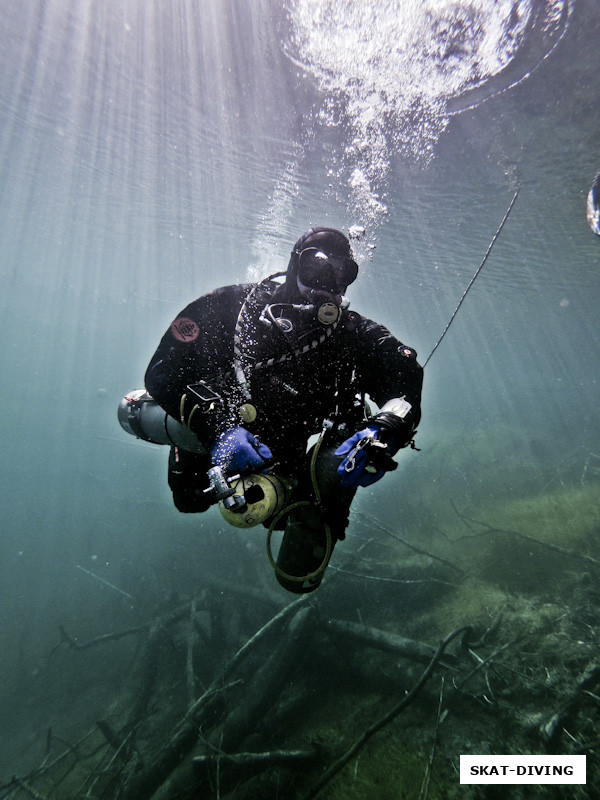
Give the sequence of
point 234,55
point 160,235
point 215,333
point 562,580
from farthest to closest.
Result: point 160,235, point 234,55, point 562,580, point 215,333

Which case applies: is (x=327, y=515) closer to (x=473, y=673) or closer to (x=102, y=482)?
(x=473, y=673)

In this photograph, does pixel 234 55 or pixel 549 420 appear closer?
pixel 234 55

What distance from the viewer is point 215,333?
285cm

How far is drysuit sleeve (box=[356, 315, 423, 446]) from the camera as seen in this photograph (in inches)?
89.1

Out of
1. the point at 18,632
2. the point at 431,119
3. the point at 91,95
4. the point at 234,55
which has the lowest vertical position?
the point at 18,632

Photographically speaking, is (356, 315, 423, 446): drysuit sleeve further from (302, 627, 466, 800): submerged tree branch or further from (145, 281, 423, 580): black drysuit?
(302, 627, 466, 800): submerged tree branch

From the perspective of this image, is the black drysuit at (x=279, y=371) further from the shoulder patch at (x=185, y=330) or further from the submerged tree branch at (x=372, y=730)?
the submerged tree branch at (x=372, y=730)

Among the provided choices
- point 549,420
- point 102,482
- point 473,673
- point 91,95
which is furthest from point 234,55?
point 549,420

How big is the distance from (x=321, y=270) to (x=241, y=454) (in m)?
1.49

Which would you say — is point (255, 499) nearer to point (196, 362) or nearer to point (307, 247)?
point (196, 362)

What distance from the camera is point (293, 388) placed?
2.56 m

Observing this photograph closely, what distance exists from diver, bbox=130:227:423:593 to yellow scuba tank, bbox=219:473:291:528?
54mm

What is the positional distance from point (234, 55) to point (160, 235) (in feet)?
60.1

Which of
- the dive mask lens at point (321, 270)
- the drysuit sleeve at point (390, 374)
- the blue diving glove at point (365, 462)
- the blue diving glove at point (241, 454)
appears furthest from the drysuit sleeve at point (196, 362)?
the drysuit sleeve at point (390, 374)
